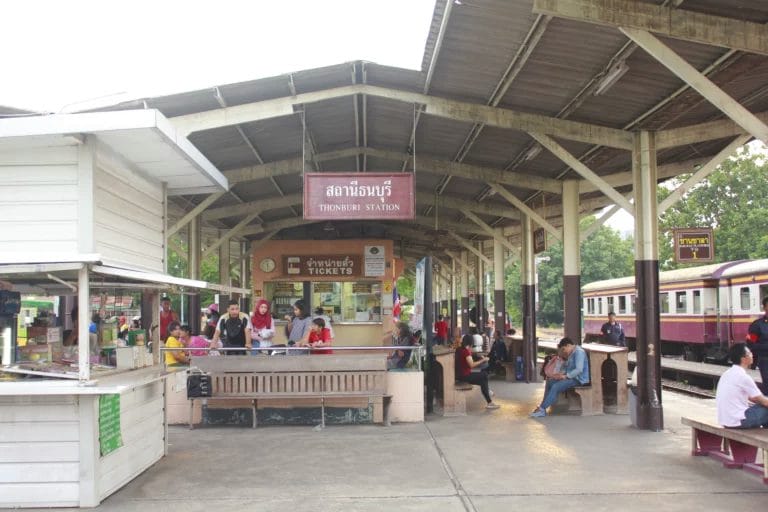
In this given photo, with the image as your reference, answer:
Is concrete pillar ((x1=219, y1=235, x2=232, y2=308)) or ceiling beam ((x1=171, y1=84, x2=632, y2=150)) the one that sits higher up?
ceiling beam ((x1=171, y1=84, x2=632, y2=150))

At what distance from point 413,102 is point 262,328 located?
421cm

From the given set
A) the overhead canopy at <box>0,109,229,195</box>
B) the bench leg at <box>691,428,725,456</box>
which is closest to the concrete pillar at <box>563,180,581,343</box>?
the bench leg at <box>691,428,725,456</box>

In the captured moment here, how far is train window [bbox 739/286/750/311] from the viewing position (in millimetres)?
20734

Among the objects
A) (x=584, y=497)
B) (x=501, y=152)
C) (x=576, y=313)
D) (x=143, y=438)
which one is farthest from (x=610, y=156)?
(x=143, y=438)

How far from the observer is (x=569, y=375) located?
11.2 meters

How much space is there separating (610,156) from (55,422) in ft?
34.1

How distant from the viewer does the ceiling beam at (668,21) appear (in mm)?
7520

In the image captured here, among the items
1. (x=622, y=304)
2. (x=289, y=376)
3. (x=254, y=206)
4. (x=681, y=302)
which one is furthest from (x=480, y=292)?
(x=289, y=376)

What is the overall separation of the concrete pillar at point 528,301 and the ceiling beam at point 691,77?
9638mm

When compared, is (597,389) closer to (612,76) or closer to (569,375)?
(569,375)

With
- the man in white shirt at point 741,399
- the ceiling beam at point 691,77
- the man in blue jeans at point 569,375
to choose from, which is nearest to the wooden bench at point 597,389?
the man in blue jeans at point 569,375

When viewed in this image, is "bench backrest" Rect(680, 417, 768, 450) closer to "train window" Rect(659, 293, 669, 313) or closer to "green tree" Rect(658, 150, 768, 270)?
"train window" Rect(659, 293, 669, 313)

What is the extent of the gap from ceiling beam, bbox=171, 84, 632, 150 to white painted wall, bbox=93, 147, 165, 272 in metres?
3.34

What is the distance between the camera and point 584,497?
6.51 meters
